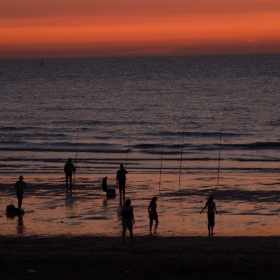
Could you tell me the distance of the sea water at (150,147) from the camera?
23203mm

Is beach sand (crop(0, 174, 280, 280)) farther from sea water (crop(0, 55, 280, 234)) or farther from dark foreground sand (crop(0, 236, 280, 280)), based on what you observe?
sea water (crop(0, 55, 280, 234))

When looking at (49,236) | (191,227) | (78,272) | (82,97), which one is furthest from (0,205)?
(82,97)

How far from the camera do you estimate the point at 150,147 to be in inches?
1684

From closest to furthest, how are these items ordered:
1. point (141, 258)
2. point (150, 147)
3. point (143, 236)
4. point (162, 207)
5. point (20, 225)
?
point (141, 258) < point (143, 236) < point (20, 225) < point (162, 207) < point (150, 147)

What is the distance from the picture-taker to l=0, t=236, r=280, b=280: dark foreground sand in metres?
12.6

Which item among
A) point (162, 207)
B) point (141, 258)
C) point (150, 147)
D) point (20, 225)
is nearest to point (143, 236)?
point (141, 258)

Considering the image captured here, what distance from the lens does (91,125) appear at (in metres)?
57.0

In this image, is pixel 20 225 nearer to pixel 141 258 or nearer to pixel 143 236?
pixel 143 236

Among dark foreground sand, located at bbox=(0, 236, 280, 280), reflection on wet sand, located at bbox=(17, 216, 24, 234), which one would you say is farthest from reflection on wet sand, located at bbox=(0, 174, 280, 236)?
dark foreground sand, located at bbox=(0, 236, 280, 280)

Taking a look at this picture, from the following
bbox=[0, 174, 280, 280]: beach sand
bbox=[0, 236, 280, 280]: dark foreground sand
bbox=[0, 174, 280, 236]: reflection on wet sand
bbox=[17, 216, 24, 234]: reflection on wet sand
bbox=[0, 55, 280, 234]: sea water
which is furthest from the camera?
bbox=[0, 55, 280, 234]: sea water

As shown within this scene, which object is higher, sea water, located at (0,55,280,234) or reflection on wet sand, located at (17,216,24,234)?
sea water, located at (0,55,280,234)

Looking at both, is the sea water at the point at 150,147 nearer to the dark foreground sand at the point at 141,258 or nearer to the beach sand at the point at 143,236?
the beach sand at the point at 143,236

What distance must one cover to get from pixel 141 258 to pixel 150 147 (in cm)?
2879

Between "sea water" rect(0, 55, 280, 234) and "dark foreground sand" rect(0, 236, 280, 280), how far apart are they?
1591mm
